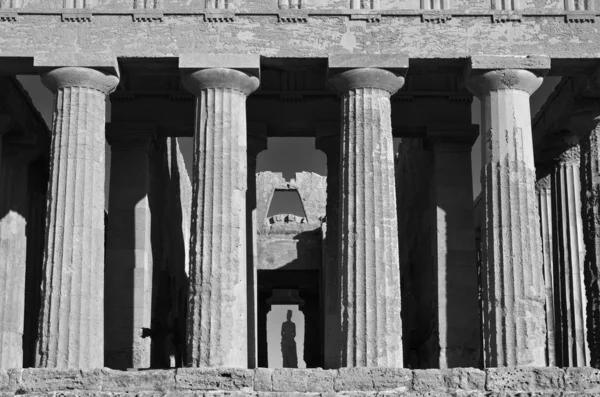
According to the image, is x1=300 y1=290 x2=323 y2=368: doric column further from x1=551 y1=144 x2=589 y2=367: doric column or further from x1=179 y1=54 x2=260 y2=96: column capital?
x1=179 y1=54 x2=260 y2=96: column capital

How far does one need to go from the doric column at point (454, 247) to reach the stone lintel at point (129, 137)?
28.3ft

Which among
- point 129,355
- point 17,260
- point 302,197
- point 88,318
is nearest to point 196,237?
point 88,318

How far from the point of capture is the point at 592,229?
1428 inches

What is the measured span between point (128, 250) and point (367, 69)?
383 inches

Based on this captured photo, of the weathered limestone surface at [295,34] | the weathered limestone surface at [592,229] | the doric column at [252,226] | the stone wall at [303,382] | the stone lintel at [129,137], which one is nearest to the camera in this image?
the stone wall at [303,382]

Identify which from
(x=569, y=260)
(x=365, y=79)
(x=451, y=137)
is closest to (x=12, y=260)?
(x=365, y=79)

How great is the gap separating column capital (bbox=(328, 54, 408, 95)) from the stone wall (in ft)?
34.5

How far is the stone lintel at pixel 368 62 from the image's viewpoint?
35.2m

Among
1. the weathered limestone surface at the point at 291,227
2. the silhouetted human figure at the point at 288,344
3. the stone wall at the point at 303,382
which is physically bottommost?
the stone wall at the point at 303,382

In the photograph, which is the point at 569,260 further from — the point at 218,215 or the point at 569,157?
the point at 218,215

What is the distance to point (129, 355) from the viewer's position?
3922 centimetres

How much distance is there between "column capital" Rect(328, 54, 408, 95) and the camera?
116 ft

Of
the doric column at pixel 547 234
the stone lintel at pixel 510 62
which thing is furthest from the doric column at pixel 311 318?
the stone lintel at pixel 510 62

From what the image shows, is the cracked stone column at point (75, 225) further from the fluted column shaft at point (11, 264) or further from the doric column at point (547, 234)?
the doric column at point (547, 234)
